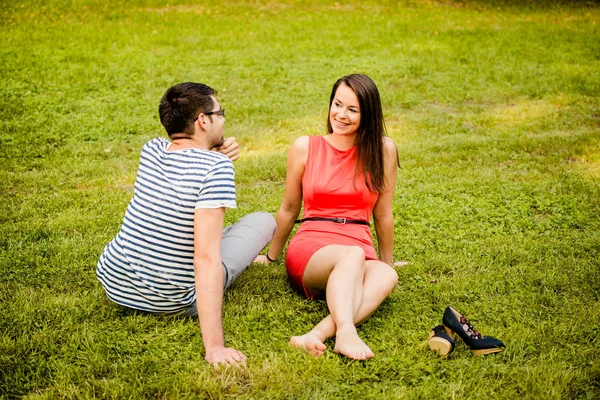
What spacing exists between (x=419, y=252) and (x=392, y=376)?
177cm

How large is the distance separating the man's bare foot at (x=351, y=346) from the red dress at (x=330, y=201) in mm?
642

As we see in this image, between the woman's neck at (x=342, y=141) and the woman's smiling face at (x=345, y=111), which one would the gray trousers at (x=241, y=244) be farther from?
the woman's smiling face at (x=345, y=111)

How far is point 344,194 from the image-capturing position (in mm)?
3914

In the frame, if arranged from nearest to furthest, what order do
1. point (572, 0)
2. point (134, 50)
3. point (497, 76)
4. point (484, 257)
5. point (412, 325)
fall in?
1. point (412, 325)
2. point (484, 257)
3. point (497, 76)
4. point (134, 50)
5. point (572, 0)

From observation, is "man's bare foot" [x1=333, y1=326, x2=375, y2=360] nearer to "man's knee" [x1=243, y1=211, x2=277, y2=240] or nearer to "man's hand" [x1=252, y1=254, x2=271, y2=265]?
"man's knee" [x1=243, y1=211, x2=277, y2=240]

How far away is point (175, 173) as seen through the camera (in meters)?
3.17

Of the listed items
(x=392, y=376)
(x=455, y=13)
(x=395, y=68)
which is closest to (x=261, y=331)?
(x=392, y=376)

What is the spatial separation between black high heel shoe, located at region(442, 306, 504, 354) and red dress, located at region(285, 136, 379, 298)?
696mm

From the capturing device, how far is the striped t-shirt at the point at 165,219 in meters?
3.13

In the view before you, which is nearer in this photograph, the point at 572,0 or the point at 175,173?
the point at 175,173

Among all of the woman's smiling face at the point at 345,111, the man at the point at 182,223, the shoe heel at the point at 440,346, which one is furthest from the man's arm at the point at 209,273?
the woman's smiling face at the point at 345,111

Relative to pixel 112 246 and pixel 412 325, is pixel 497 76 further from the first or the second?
pixel 112 246

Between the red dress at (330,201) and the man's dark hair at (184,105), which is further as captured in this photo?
the red dress at (330,201)

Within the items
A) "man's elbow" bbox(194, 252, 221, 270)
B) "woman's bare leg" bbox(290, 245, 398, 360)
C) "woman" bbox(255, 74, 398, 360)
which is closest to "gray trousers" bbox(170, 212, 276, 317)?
"woman" bbox(255, 74, 398, 360)
